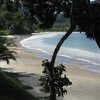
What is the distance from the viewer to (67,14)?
23.6ft

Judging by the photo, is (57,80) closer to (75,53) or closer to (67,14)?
(67,14)

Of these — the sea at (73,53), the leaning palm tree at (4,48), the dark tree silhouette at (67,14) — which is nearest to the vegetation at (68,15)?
the dark tree silhouette at (67,14)

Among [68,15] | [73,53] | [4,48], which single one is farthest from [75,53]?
[68,15]

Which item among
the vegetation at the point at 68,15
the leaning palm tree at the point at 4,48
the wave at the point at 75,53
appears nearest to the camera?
the vegetation at the point at 68,15

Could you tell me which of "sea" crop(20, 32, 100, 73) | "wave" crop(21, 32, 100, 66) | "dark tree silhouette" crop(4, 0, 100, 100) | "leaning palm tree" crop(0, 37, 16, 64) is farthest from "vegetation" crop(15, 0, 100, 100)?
"wave" crop(21, 32, 100, 66)

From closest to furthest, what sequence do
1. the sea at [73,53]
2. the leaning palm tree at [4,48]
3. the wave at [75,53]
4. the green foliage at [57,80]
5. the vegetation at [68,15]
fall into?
the vegetation at [68,15]
the green foliage at [57,80]
the leaning palm tree at [4,48]
the sea at [73,53]
the wave at [75,53]

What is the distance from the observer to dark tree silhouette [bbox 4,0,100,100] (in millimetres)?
6516

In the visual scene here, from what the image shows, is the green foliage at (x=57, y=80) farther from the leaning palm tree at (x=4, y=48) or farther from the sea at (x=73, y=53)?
the leaning palm tree at (x=4, y=48)

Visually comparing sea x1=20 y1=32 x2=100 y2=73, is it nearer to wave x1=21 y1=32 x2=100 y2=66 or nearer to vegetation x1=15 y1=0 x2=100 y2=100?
wave x1=21 y1=32 x2=100 y2=66

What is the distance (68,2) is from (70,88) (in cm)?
1085

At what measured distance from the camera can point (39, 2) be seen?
746 cm

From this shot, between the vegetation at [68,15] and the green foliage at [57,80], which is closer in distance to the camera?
the vegetation at [68,15]

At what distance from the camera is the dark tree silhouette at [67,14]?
21.4 feet

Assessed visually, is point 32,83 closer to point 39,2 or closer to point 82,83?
point 82,83
